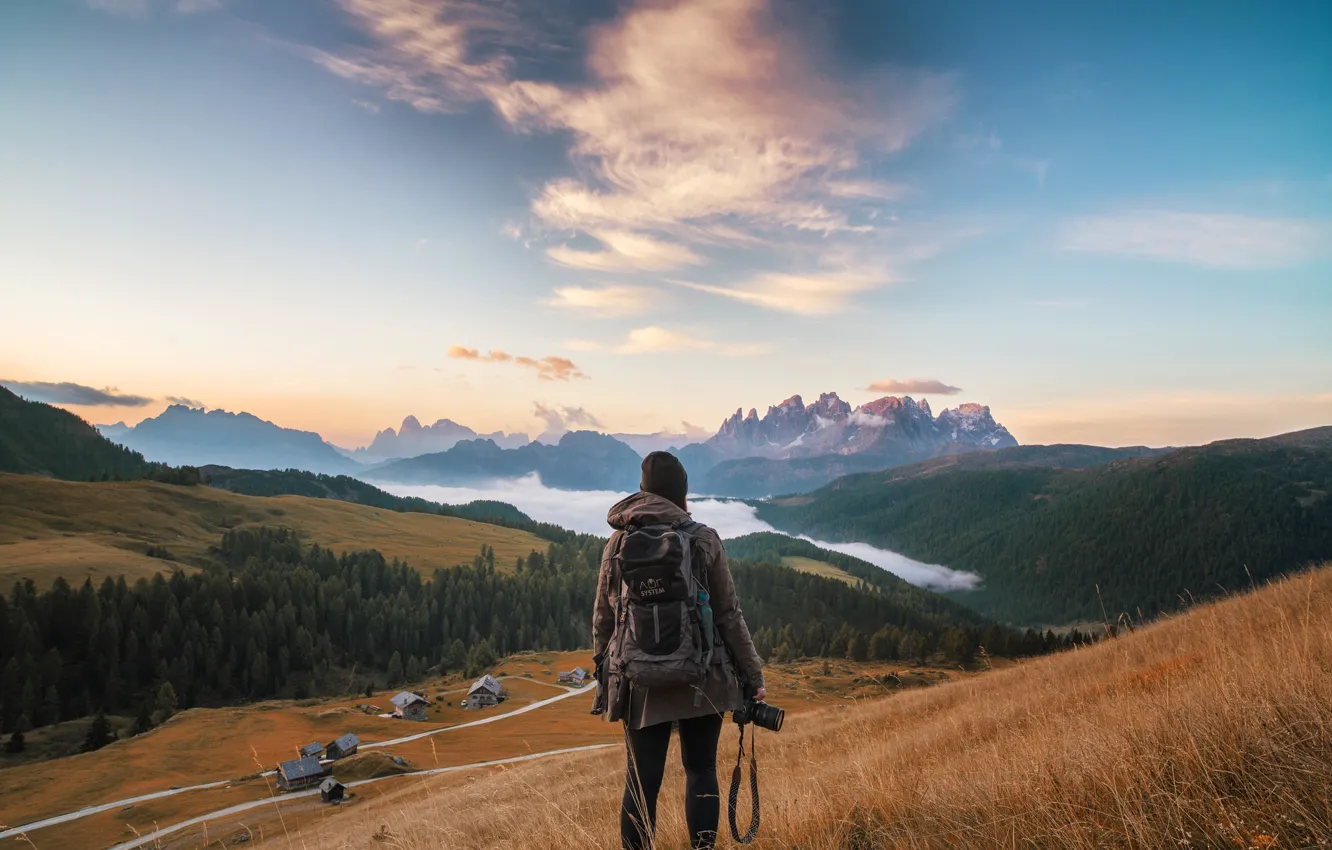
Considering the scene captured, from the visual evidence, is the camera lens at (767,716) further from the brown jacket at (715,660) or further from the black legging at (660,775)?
the black legging at (660,775)

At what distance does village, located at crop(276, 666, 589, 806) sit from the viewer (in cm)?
4287

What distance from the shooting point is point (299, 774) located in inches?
1832

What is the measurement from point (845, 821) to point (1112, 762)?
6.05 feet

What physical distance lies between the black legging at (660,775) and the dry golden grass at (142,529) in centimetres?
13800

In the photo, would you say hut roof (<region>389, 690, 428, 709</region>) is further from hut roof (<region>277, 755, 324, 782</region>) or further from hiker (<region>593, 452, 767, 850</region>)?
hiker (<region>593, 452, 767, 850</region>)

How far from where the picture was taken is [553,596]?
434 feet

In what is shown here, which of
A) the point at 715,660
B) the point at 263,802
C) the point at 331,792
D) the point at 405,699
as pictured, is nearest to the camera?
the point at 715,660

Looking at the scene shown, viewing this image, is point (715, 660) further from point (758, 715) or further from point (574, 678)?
point (574, 678)

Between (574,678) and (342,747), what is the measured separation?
134 ft

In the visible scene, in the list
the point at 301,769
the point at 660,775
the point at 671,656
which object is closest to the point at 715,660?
the point at 671,656

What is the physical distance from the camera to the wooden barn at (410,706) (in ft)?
240

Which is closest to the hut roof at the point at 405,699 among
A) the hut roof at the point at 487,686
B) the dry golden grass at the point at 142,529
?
the hut roof at the point at 487,686

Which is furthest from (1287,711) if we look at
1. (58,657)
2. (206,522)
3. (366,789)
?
(206,522)

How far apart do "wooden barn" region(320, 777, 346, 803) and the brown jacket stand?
153ft
